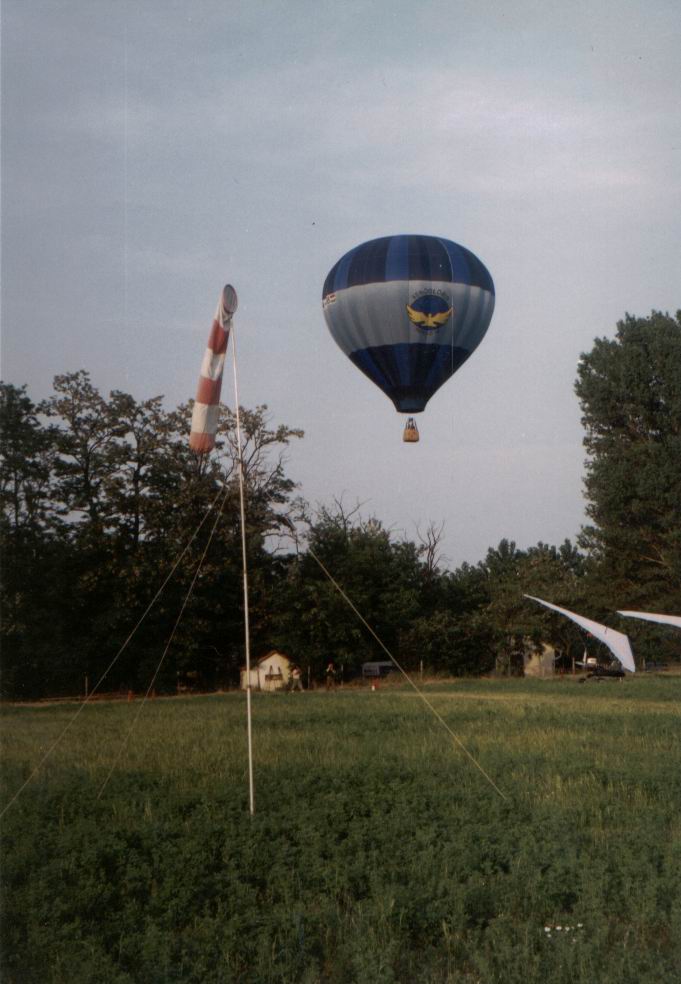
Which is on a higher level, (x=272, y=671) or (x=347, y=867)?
(x=272, y=671)

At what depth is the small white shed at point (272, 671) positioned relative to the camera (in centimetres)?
4594

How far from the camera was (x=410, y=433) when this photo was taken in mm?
21547

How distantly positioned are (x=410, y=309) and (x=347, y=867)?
13.8 meters

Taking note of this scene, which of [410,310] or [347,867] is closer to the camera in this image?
[347,867]

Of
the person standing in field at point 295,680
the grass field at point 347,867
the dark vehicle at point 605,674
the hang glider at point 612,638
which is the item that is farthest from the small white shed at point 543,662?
the grass field at point 347,867

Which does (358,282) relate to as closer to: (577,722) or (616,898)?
(577,722)

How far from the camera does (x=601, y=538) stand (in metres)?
49.5

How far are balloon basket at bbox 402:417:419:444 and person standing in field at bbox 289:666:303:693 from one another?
76.1 feet

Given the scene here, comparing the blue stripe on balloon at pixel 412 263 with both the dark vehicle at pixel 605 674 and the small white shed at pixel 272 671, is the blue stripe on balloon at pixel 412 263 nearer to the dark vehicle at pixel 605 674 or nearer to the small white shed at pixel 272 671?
the dark vehicle at pixel 605 674

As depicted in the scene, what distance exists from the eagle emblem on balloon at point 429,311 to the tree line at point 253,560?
1972 centimetres

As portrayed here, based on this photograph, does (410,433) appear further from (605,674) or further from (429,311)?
(605,674)

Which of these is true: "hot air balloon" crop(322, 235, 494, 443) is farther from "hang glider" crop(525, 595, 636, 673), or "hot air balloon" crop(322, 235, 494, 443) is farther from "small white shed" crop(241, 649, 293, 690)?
"small white shed" crop(241, 649, 293, 690)

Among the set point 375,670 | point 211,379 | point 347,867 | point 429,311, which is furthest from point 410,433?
point 375,670

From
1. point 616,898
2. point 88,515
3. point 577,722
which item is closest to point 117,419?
point 88,515
